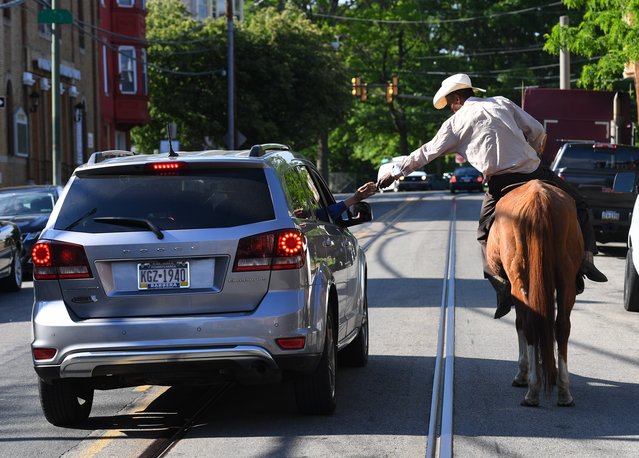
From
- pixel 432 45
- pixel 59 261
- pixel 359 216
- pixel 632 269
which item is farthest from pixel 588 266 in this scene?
pixel 432 45

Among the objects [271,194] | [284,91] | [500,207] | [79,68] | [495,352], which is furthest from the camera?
[284,91]

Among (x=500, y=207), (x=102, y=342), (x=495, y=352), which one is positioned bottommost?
(x=495, y=352)

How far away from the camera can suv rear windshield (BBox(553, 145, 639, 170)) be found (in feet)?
71.6

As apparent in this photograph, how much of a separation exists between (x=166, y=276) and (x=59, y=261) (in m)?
0.67

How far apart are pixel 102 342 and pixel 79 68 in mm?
36595

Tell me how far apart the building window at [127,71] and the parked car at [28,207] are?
26670 mm

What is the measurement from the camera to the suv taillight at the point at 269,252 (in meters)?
7.26

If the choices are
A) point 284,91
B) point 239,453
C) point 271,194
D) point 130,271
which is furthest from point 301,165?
point 284,91

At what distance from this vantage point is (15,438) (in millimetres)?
7609

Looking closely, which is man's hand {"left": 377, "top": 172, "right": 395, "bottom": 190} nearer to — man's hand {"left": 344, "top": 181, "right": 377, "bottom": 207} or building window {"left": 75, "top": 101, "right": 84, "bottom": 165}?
man's hand {"left": 344, "top": 181, "right": 377, "bottom": 207}

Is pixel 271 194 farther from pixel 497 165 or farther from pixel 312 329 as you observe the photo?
pixel 497 165

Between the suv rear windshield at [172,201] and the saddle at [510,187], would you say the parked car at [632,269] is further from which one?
the suv rear windshield at [172,201]

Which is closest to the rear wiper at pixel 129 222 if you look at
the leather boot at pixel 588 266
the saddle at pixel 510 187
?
the saddle at pixel 510 187

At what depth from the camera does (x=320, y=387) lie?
306 inches
